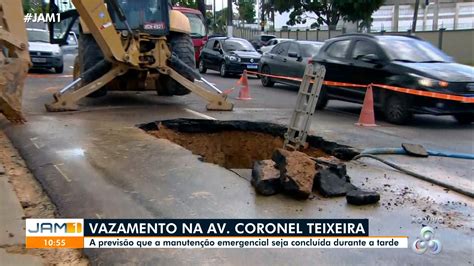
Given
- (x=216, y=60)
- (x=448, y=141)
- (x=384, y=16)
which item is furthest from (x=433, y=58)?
(x=384, y=16)

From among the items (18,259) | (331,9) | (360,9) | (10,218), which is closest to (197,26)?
(360,9)

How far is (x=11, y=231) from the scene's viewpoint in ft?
15.2

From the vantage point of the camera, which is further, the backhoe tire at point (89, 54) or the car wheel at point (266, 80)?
the car wheel at point (266, 80)

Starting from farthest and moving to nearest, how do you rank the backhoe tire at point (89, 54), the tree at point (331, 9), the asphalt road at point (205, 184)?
the tree at point (331, 9)
the backhoe tire at point (89, 54)
the asphalt road at point (205, 184)

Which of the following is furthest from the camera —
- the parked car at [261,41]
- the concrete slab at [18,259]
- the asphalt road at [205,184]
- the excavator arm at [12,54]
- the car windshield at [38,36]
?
the parked car at [261,41]

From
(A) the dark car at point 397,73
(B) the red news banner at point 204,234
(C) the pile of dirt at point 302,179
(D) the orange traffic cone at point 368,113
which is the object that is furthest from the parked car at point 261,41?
(B) the red news banner at point 204,234

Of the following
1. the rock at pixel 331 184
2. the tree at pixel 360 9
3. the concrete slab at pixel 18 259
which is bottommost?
the concrete slab at pixel 18 259

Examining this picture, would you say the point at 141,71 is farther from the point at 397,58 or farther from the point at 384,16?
the point at 384,16

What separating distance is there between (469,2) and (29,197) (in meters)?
58.0

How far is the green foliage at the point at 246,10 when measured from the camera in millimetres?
101312

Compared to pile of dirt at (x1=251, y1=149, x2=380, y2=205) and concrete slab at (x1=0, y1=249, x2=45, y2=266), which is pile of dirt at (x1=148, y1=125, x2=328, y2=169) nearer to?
pile of dirt at (x1=251, y1=149, x2=380, y2=205)

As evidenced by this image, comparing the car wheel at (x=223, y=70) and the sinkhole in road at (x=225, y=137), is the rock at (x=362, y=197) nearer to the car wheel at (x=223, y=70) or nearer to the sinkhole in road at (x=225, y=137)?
the sinkhole in road at (x=225, y=137)

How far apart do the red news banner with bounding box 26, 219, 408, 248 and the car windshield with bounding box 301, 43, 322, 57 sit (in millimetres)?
12084

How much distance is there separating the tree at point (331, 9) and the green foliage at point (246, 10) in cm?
4975
